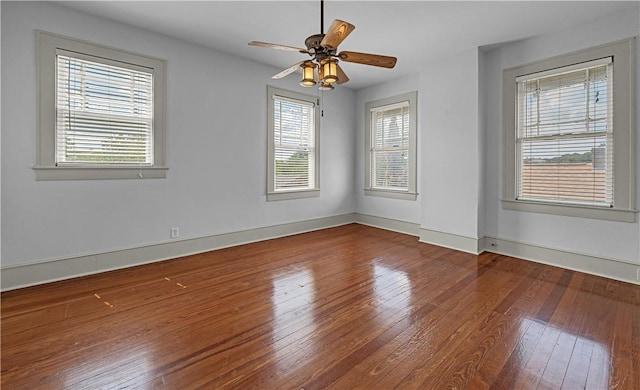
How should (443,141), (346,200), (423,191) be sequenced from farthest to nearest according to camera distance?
(346,200), (423,191), (443,141)

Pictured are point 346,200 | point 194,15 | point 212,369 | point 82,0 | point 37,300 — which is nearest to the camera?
point 212,369

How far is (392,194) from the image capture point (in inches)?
229

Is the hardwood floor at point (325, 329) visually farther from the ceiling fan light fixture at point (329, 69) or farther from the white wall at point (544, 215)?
the ceiling fan light fixture at point (329, 69)

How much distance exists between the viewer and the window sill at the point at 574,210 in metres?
3.26

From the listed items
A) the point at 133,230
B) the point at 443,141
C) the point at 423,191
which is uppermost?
the point at 443,141

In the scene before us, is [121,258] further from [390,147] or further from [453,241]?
[390,147]

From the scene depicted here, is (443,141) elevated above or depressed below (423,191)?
above

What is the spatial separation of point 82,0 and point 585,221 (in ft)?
19.3

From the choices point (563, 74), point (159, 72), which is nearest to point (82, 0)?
point (159, 72)

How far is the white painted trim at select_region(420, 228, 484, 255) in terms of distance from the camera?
13.9 feet

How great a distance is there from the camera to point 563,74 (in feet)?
12.0

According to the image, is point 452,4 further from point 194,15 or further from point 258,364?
point 258,364

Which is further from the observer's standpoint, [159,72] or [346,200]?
[346,200]

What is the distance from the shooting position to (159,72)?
3803 millimetres
